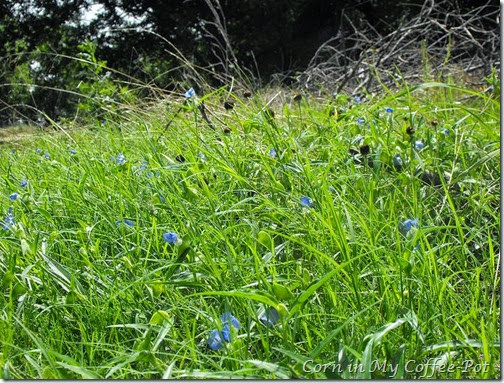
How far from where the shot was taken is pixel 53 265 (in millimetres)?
1511

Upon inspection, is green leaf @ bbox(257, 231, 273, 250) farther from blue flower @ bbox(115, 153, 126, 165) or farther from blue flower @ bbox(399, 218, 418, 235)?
blue flower @ bbox(115, 153, 126, 165)

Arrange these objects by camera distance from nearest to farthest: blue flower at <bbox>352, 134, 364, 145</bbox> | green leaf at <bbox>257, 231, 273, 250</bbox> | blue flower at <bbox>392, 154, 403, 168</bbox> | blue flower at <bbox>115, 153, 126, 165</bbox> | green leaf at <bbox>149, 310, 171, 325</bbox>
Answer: green leaf at <bbox>149, 310, 171, 325</bbox>, green leaf at <bbox>257, 231, 273, 250</bbox>, blue flower at <bbox>392, 154, 403, 168</bbox>, blue flower at <bbox>352, 134, 364, 145</bbox>, blue flower at <bbox>115, 153, 126, 165</bbox>

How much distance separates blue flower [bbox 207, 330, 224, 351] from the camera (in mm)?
1184

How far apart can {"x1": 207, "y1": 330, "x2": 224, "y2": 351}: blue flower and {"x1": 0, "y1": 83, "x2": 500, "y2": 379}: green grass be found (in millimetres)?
16

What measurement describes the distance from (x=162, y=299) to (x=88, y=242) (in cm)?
35

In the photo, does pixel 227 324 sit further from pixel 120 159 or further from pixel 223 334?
pixel 120 159

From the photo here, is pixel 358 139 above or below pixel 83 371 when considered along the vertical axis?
below

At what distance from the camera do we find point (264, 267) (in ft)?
4.90

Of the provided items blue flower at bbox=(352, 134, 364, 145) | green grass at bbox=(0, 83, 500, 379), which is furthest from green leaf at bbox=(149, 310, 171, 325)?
blue flower at bbox=(352, 134, 364, 145)

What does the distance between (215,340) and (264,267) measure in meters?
0.34

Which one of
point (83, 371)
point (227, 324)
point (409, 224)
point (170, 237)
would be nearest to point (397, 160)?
point (409, 224)

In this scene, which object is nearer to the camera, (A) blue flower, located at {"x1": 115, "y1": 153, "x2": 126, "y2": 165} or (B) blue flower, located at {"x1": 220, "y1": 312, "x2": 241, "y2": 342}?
(B) blue flower, located at {"x1": 220, "y1": 312, "x2": 241, "y2": 342}

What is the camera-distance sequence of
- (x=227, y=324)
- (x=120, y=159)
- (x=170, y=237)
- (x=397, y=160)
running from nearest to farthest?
(x=227, y=324) → (x=170, y=237) → (x=397, y=160) → (x=120, y=159)

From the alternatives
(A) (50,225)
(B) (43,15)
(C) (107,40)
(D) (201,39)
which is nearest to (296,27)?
(D) (201,39)
